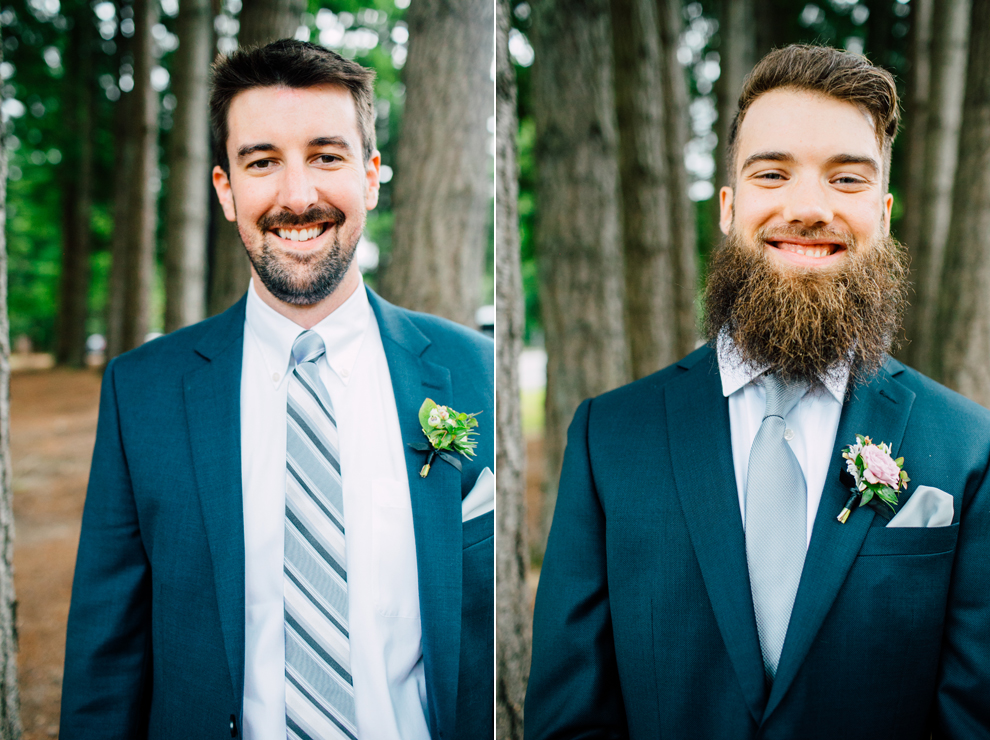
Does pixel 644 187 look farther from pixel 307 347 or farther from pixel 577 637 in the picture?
pixel 577 637

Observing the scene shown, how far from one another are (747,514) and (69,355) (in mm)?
1971

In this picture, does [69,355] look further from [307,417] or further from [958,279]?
[958,279]

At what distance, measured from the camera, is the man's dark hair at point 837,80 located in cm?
162

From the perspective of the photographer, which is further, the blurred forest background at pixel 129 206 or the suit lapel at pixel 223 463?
the blurred forest background at pixel 129 206

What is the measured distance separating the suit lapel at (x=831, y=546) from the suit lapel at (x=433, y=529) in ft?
2.66

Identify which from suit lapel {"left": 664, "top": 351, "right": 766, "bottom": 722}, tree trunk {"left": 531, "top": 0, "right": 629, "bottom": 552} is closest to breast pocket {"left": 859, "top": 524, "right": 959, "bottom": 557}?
suit lapel {"left": 664, "top": 351, "right": 766, "bottom": 722}

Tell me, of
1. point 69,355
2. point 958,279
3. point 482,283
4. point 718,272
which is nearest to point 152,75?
point 69,355

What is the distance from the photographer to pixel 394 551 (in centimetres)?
177

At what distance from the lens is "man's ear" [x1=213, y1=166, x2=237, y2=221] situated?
5.89 feet

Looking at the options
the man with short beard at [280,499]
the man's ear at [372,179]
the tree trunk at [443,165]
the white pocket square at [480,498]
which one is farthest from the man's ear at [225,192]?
the white pocket square at [480,498]

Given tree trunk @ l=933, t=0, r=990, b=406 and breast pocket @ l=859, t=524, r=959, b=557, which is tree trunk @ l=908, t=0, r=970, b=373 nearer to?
tree trunk @ l=933, t=0, r=990, b=406

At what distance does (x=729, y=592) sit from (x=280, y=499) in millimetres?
1096

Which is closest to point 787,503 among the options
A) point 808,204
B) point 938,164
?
point 808,204

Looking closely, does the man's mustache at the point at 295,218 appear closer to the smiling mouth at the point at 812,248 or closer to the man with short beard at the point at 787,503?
the man with short beard at the point at 787,503
